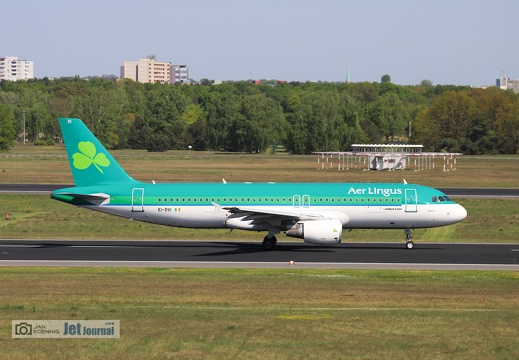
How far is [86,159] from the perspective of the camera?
4847 cm

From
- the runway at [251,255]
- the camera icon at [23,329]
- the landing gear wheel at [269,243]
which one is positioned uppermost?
the camera icon at [23,329]

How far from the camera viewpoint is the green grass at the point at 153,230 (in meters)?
53.7

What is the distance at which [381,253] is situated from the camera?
151 feet

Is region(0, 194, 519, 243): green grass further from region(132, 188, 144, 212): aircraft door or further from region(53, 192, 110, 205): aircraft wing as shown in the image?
region(53, 192, 110, 205): aircraft wing

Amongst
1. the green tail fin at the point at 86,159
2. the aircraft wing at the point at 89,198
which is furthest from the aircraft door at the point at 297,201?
the aircraft wing at the point at 89,198

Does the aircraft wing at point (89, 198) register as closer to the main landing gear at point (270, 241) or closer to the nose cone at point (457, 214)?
the main landing gear at point (270, 241)

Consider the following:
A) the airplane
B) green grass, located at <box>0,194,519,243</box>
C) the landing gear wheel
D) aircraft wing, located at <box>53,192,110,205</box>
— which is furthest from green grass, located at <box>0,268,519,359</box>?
green grass, located at <box>0,194,519,243</box>

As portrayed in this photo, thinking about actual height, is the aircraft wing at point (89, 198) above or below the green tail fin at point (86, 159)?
below

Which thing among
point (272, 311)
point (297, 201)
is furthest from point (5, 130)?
point (272, 311)

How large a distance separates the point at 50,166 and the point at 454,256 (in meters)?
88.9

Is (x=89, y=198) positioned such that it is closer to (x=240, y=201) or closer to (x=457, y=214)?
(x=240, y=201)

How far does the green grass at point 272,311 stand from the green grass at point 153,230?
14388 millimetres

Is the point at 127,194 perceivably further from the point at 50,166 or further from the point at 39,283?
the point at 50,166

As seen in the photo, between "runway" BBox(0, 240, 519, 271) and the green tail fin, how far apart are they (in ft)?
12.4
